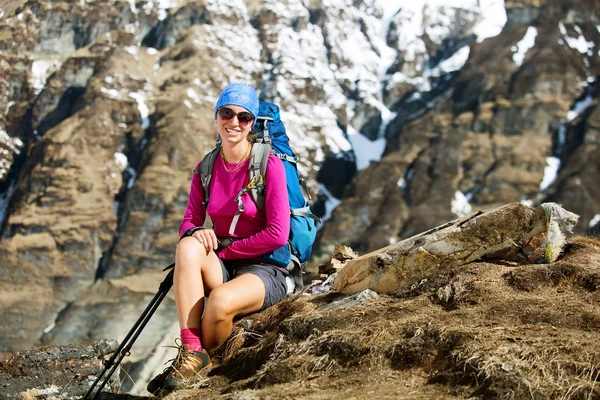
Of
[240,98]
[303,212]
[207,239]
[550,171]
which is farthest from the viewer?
[550,171]

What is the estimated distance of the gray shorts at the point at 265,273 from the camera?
6578mm

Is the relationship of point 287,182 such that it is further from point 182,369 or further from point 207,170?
point 182,369

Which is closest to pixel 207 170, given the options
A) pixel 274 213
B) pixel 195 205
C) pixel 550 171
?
pixel 195 205

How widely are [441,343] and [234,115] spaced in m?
2.91

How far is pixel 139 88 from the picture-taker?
5595 inches

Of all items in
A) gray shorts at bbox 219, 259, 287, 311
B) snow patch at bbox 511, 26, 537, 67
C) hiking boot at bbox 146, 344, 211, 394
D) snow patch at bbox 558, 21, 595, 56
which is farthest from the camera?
snow patch at bbox 511, 26, 537, 67

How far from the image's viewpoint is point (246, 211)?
21.3 ft

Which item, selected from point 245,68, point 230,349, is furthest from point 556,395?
point 245,68

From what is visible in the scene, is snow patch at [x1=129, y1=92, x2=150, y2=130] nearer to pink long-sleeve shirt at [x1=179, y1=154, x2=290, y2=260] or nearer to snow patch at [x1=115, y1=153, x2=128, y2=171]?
snow patch at [x1=115, y1=153, x2=128, y2=171]

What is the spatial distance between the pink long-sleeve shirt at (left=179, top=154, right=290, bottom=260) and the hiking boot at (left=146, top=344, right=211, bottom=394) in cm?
108

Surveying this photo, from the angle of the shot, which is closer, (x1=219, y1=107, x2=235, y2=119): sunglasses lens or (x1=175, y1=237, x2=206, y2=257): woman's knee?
(x1=175, y1=237, x2=206, y2=257): woman's knee

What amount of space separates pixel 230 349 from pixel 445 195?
113 m

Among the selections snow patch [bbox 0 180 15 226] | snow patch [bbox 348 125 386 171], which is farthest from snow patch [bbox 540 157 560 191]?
snow patch [bbox 0 180 15 226]

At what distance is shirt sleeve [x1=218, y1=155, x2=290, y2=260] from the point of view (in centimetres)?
632
